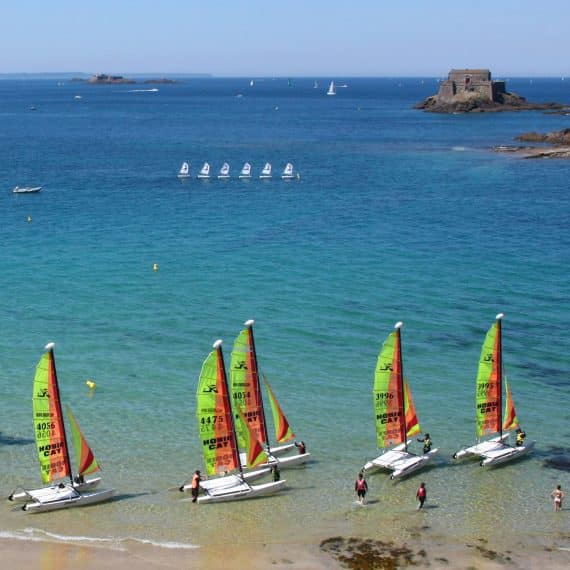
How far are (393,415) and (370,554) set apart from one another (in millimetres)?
8486

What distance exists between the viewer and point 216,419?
35.6 meters

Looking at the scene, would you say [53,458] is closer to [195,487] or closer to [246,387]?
[195,487]

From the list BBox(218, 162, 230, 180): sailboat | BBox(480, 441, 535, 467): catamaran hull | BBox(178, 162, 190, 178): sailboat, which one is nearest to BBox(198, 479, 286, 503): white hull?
BBox(480, 441, 535, 467): catamaran hull

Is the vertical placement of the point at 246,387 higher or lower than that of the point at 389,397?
higher

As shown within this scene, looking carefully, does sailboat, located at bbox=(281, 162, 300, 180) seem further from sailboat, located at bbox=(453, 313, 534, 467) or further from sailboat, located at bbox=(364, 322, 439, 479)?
sailboat, located at bbox=(364, 322, 439, 479)

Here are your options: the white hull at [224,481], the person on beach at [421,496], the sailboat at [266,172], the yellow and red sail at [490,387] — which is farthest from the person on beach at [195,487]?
the sailboat at [266,172]

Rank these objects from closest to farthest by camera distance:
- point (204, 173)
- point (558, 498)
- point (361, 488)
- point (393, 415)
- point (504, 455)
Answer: point (558, 498) → point (361, 488) → point (393, 415) → point (504, 455) → point (204, 173)

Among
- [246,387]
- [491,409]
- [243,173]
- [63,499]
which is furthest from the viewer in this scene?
[243,173]

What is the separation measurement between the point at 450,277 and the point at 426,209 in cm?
3305

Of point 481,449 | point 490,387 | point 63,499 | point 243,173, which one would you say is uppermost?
point 243,173

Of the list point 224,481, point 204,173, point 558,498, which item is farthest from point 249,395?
point 204,173

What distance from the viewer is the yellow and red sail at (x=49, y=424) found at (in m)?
34.0

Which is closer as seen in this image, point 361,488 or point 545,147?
point 361,488

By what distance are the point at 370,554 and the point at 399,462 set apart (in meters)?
7.61
